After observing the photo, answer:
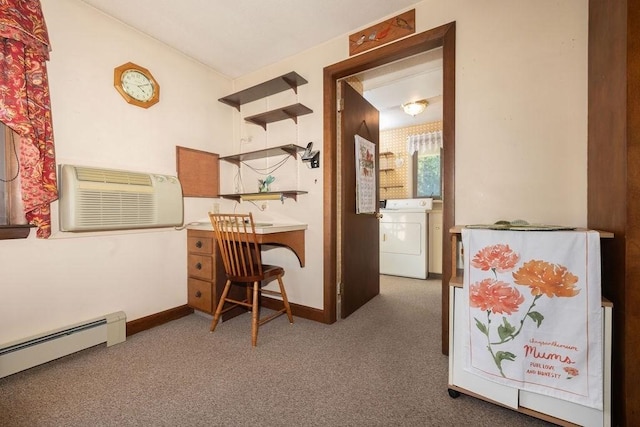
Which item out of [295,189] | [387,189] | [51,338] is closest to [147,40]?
[295,189]

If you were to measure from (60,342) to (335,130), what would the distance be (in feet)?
7.77

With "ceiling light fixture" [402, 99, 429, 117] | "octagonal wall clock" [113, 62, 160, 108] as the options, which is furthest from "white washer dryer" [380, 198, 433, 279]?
"octagonal wall clock" [113, 62, 160, 108]

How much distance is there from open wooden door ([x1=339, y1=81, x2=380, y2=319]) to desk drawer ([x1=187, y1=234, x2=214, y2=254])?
44.1 inches

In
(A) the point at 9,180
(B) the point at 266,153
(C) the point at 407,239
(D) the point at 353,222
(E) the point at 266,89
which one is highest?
A: (E) the point at 266,89

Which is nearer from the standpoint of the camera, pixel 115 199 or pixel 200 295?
pixel 115 199

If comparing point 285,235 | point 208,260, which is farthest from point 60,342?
point 285,235

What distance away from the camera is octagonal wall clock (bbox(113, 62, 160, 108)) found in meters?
1.99

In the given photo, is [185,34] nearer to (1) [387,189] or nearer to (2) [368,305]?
(2) [368,305]

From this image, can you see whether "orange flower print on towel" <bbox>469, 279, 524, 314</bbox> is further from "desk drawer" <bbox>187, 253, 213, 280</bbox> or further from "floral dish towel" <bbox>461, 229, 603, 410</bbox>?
"desk drawer" <bbox>187, 253, 213, 280</bbox>

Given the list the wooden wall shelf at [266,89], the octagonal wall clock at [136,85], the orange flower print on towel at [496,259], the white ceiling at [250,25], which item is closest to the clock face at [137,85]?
the octagonal wall clock at [136,85]

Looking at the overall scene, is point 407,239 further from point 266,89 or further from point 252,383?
point 252,383

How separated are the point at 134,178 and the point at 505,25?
104 inches

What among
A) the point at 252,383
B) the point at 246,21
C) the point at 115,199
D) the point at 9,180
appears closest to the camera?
the point at 252,383

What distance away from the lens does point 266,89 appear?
8.05 feet
